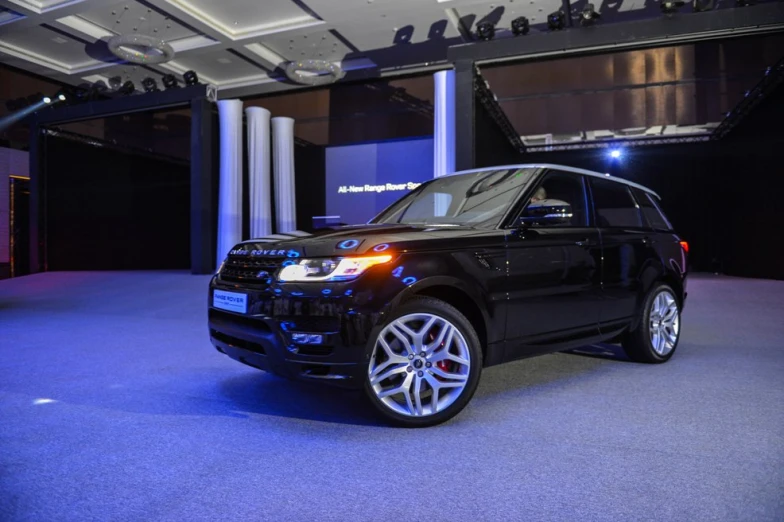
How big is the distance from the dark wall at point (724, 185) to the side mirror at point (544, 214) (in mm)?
9892

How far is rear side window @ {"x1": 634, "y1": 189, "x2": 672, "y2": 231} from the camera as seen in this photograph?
4.80 meters

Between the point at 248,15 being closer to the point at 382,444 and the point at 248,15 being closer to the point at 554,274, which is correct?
the point at 554,274

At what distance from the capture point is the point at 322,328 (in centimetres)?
283

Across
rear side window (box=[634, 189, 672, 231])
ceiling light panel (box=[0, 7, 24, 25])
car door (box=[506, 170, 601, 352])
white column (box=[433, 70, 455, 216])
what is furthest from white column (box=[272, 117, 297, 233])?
car door (box=[506, 170, 601, 352])

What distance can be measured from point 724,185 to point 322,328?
1689 centimetres

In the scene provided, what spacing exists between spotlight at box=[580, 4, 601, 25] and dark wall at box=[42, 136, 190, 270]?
1536cm

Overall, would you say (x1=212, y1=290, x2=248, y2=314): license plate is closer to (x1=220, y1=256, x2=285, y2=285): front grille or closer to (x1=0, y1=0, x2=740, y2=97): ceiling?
(x1=220, y1=256, x2=285, y2=285): front grille

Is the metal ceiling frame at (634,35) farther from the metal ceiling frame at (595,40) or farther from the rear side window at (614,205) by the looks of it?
the rear side window at (614,205)

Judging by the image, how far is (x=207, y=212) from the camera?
1543cm

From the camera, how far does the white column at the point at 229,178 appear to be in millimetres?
15641

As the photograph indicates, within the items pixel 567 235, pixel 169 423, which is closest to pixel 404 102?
pixel 567 235

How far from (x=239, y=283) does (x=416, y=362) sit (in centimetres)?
115

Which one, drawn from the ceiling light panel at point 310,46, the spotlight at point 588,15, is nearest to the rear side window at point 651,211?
the spotlight at point 588,15

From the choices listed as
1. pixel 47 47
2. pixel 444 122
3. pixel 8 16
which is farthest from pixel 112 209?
pixel 444 122
